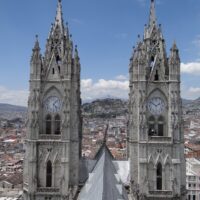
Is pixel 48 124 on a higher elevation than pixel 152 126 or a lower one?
higher

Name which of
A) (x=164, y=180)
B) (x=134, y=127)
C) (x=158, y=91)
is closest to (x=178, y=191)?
(x=164, y=180)

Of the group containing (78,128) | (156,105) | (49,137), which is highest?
(156,105)

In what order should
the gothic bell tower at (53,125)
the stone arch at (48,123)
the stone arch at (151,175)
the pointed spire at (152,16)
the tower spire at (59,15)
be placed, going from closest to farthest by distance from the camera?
the gothic bell tower at (53,125)
the stone arch at (151,175)
the stone arch at (48,123)
the tower spire at (59,15)
the pointed spire at (152,16)

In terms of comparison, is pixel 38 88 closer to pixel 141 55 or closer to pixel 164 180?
pixel 141 55

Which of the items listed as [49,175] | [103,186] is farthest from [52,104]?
[103,186]

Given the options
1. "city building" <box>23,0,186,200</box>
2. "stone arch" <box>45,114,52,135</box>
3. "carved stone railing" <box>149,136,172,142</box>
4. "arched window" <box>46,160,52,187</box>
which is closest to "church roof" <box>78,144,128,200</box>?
"city building" <box>23,0,186,200</box>

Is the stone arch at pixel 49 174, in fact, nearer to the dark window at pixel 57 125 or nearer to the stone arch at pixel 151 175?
the dark window at pixel 57 125

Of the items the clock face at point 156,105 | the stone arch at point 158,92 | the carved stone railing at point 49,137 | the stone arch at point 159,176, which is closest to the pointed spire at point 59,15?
the carved stone railing at point 49,137

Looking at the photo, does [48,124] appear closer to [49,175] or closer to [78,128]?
[78,128]
